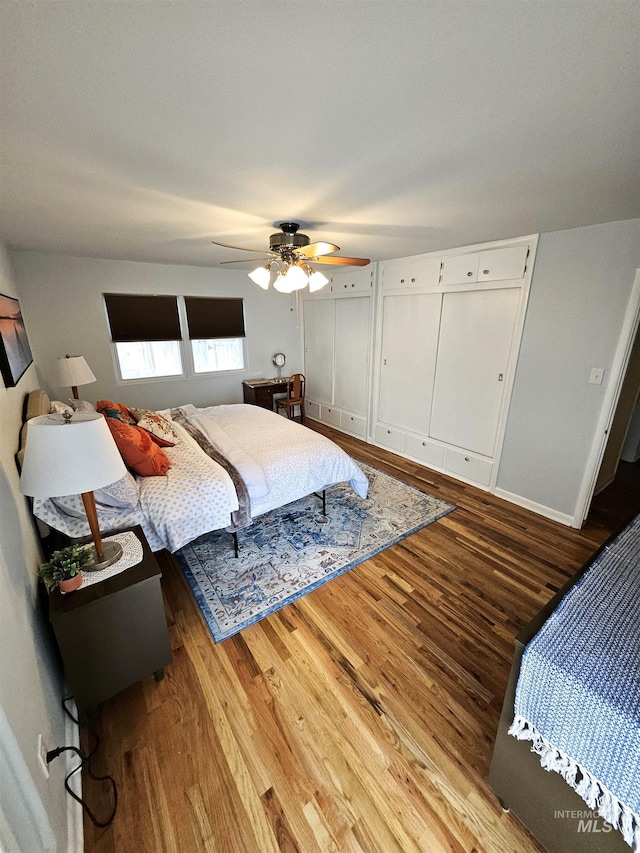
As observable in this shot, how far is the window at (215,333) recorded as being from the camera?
453cm

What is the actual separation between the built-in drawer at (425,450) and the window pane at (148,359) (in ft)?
10.6

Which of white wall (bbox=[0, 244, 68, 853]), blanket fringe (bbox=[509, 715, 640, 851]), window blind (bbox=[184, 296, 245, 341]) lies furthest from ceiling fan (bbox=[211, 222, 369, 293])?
blanket fringe (bbox=[509, 715, 640, 851])

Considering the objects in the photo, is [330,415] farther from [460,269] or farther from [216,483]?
[216,483]

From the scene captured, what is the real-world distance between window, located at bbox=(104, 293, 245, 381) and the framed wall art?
5.53 feet

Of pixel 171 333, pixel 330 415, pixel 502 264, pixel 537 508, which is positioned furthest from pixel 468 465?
pixel 171 333

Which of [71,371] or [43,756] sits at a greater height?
[71,371]

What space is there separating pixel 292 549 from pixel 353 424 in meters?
2.64

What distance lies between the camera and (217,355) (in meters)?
4.91

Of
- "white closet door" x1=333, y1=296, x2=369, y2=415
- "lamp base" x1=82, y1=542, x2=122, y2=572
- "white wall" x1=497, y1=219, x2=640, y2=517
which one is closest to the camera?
"lamp base" x1=82, y1=542, x2=122, y2=572

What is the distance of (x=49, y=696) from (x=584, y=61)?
266cm

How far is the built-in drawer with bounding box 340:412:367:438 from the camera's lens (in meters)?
4.74

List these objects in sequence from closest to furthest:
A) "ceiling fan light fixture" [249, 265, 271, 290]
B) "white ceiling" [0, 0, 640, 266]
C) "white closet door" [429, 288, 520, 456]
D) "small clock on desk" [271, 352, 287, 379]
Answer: "white ceiling" [0, 0, 640, 266] < "ceiling fan light fixture" [249, 265, 271, 290] < "white closet door" [429, 288, 520, 456] < "small clock on desk" [271, 352, 287, 379]

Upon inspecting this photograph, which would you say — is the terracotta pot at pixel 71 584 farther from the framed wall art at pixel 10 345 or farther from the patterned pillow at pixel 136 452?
the framed wall art at pixel 10 345

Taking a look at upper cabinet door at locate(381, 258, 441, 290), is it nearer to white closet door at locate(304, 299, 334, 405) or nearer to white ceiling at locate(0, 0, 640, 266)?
white closet door at locate(304, 299, 334, 405)
